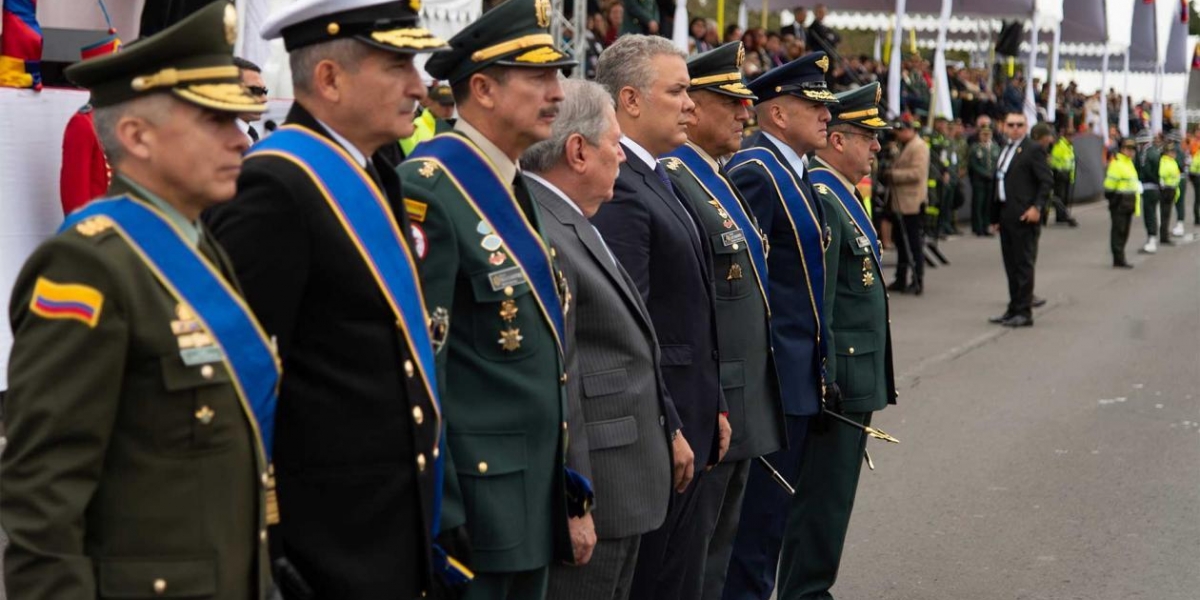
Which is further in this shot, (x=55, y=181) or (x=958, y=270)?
(x=958, y=270)

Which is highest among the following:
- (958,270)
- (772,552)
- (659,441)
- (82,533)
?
(82,533)

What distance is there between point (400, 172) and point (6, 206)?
15.6ft

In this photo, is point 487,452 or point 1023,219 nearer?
point 487,452

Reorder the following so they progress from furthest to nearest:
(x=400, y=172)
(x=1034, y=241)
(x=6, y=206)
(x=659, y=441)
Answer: (x=1034, y=241), (x=6, y=206), (x=659, y=441), (x=400, y=172)

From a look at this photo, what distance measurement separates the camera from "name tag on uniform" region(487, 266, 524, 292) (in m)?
3.32

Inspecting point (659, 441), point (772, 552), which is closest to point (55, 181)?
point (772, 552)

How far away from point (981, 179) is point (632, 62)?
21673 millimetres

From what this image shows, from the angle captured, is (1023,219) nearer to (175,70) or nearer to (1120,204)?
(1120,204)

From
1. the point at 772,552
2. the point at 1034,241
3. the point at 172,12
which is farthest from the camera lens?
the point at 1034,241

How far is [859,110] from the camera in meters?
5.76

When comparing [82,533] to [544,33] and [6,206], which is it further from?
[6,206]

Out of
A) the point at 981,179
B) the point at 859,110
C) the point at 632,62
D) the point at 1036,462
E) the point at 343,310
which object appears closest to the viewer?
the point at 343,310

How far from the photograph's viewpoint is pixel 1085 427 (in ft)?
31.5

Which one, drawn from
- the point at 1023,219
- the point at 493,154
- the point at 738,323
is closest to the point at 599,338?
the point at 493,154
